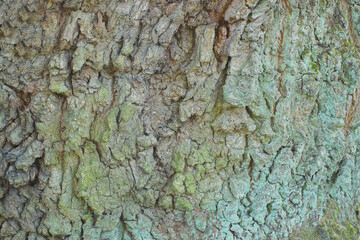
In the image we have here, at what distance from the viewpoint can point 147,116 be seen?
194 cm

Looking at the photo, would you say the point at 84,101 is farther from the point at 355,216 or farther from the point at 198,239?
the point at 355,216

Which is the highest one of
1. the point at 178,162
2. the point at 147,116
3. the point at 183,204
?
the point at 147,116

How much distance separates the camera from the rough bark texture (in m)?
1.87

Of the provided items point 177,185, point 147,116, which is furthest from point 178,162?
point 147,116

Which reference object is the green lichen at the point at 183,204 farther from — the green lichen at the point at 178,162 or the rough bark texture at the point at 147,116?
the green lichen at the point at 178,162

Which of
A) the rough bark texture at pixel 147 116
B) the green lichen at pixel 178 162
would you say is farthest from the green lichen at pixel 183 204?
the green lichen at pixel 178 162

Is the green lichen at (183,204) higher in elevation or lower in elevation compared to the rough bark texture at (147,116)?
lower

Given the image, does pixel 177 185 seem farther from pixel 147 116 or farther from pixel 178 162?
pixel 147 116

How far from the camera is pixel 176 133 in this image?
6.45 ft

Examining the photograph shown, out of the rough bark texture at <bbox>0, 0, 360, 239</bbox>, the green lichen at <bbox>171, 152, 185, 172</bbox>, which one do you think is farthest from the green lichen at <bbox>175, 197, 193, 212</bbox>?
the green lichen at <bbox>171, 152, 185, 172</bbox>

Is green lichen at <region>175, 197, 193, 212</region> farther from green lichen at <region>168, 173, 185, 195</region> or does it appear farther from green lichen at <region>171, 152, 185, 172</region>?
green lichen at <region>171, 152, 185, 172</region>

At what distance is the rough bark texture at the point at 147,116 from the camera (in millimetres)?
A: 1872

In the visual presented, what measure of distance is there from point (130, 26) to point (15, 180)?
865 millimetres

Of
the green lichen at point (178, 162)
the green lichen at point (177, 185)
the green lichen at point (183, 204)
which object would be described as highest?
the green lichen at point (178, 162)
